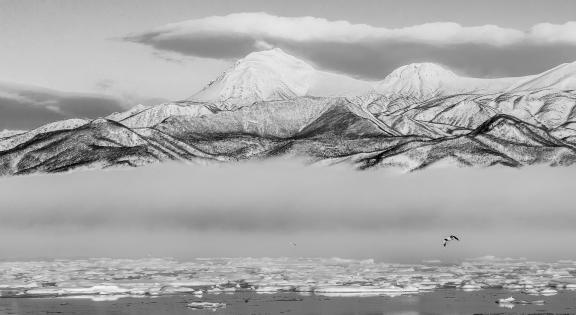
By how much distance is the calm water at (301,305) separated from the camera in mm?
126312

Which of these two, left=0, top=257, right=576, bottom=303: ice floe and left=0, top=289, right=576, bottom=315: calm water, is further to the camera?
left=0, top=257, right=576, bottom=303: ice floe

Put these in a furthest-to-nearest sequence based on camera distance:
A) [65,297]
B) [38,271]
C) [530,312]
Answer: [38,271]
[65,297]
[530,312]

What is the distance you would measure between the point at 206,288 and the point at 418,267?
195 feet

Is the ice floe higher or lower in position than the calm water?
higher

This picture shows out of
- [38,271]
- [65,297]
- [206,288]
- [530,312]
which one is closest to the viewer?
[530,312]

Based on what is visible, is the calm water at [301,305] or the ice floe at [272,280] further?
the ice floe at [272,280]

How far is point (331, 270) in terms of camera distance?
18838cm

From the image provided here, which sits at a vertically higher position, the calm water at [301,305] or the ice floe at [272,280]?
the ice floe at [272,280]

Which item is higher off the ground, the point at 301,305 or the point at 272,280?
the point at 272,280

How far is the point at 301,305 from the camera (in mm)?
133375

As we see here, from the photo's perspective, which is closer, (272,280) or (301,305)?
(301,305)

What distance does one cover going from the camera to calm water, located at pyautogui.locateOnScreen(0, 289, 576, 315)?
126 m

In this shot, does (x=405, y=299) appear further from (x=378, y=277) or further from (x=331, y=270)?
(x=331, y=270)

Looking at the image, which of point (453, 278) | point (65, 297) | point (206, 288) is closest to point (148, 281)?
point (206, 288)
